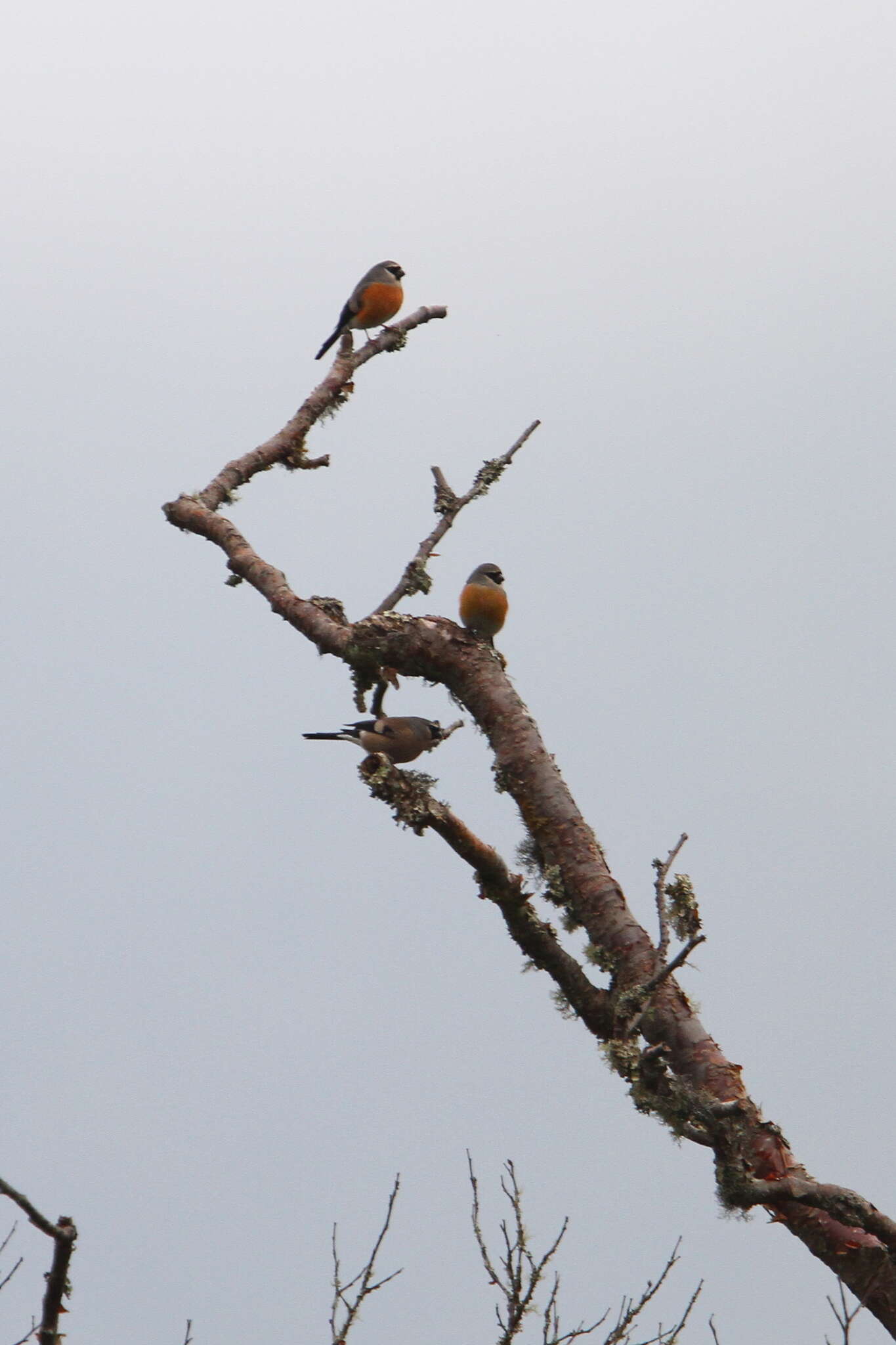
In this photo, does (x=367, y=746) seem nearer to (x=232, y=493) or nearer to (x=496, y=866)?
(x=232, y=493)

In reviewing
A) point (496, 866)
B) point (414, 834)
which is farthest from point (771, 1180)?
point (414, 834)

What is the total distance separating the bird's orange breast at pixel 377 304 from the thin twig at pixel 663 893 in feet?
16.4

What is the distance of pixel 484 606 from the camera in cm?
518

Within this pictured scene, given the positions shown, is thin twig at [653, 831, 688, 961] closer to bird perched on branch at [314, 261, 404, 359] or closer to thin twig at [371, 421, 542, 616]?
thin twig at [371, 421, 542, 616]

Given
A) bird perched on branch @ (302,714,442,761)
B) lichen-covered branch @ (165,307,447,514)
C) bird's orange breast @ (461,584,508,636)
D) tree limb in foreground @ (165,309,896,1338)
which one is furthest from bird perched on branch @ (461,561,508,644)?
lichen-covered branch @ (165,307,447,514)

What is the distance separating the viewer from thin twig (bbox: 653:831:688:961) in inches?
159

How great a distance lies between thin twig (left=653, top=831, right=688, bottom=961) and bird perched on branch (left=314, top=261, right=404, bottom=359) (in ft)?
16.1

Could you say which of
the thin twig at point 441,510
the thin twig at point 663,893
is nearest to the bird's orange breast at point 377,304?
the thin twig at point 441,510

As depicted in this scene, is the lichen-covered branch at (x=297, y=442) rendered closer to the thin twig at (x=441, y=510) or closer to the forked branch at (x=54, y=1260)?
the thin twig at (x=441, y=510)

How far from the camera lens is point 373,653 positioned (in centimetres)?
496

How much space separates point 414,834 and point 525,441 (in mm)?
2100

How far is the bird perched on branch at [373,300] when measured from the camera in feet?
26.7

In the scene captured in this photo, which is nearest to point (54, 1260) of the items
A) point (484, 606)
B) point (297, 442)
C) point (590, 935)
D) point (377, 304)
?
point (590, 935)

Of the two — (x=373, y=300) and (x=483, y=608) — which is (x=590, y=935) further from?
(x=373, y=300)
